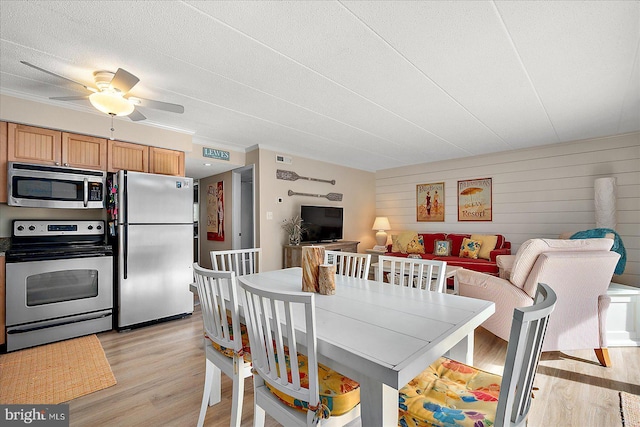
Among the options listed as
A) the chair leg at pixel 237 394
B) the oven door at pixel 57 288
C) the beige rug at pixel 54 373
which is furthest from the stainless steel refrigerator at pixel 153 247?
the chair leg at pixel 237 394

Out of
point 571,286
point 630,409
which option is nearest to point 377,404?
point 630,409

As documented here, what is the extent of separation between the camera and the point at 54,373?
2322 millimetres

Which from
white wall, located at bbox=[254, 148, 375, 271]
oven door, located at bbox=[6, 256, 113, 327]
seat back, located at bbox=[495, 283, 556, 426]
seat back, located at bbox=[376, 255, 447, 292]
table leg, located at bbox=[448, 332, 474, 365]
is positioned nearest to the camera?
seat back, located at bbox=[495, 283, 556, 426]

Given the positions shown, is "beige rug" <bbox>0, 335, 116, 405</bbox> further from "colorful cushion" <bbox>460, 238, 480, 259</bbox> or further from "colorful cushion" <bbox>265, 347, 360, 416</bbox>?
"colorful cushion" <bbox>460, 238, 480, 259</bbox>

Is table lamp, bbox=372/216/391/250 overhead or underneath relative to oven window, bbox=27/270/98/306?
overhead

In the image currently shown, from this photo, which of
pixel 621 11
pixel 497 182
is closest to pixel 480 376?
pixel 621 11

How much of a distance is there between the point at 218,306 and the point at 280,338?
63cm

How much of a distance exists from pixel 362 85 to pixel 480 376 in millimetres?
2294

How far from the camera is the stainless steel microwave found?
9.00ft

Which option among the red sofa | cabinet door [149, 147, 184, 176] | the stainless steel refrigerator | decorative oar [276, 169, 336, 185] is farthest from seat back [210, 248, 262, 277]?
the red sofa

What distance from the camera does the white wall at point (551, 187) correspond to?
415cm

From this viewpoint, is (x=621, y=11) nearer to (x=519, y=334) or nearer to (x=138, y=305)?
(x=519, y=334)

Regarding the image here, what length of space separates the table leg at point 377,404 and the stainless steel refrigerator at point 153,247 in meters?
3.14

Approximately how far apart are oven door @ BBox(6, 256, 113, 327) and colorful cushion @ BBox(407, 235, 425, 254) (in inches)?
186
